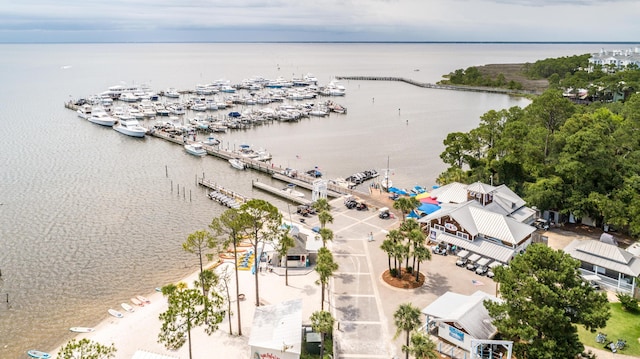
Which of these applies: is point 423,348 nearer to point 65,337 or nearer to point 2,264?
point 65,337

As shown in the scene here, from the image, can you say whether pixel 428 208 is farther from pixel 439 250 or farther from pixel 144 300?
pixel 144 300

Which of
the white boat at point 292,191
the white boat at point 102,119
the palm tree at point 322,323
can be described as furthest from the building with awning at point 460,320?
the white boat at point 102,119

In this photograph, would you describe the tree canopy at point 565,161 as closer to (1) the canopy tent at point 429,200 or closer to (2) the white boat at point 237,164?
(1) the canopy tent at point 429,200

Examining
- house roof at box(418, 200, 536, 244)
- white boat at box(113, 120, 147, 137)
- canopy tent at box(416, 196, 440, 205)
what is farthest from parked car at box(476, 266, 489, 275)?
white boat at box(113, 120, 147, 137)

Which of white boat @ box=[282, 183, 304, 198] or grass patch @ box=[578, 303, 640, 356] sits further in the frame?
white boat @ box=[282, 183, 304, 198]

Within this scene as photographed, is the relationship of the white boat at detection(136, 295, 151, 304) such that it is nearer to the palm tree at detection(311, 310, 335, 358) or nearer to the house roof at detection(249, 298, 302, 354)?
the house roof at detection(249, 298, 302, 354)

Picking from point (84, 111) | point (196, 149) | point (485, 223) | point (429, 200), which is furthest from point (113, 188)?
point (84, 111)
